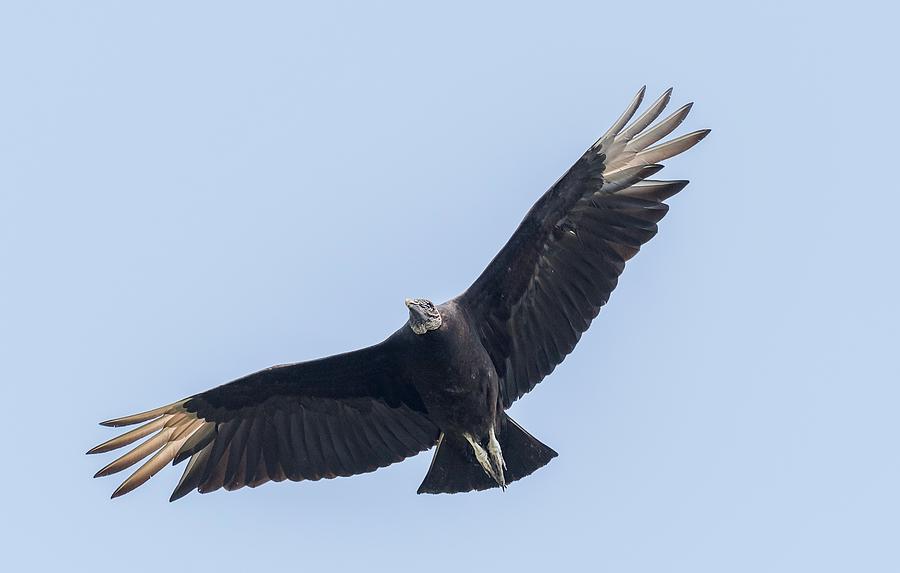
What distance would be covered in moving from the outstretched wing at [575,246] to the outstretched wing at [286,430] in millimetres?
987

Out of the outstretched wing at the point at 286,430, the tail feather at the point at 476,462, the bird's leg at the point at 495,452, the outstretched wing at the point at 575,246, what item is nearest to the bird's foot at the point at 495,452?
the bird's leg at the point at 495,452

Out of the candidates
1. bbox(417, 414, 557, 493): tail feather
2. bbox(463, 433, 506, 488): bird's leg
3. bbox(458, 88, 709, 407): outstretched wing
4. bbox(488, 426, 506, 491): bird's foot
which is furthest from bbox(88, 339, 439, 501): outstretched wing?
bbox(458, 88, 709, 407): outstretched wing

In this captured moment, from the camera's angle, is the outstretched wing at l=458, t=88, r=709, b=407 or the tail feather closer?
the outstretched wing at l=458, t=88, r=709, b=407

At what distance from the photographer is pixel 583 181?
10.5m

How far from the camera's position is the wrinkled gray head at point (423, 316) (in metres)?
9.84

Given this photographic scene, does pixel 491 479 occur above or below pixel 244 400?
below

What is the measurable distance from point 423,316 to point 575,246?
146cm

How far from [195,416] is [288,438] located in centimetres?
80

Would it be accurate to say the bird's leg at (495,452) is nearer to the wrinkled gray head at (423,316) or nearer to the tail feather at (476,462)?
the tail feather at (476,462)

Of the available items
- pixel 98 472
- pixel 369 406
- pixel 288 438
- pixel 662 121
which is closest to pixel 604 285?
pixel 662 121

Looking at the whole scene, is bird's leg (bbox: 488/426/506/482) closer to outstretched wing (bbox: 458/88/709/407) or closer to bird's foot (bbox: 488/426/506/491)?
bird's foot (bbox: 488/426/506/491)

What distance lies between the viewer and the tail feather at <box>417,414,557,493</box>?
34.6 ft

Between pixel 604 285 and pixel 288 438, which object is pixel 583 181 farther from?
pixel 288 438

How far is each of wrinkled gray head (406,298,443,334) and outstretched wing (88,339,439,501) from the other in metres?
1.05
